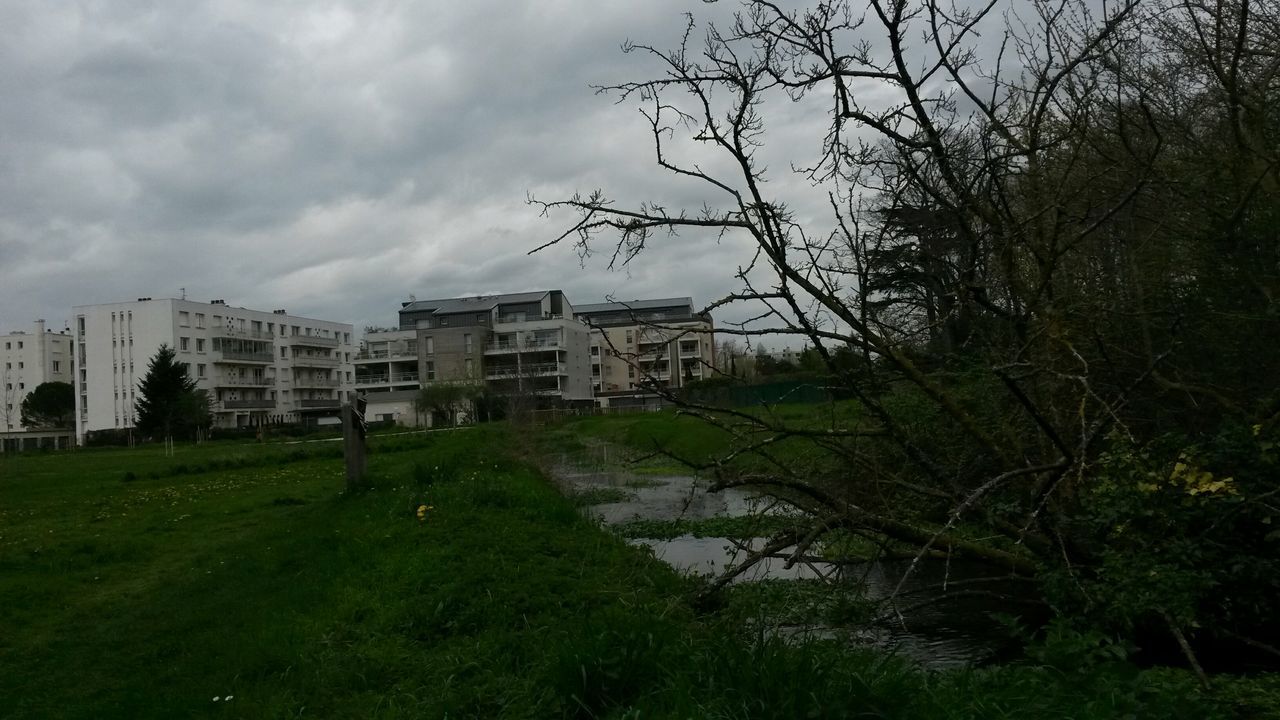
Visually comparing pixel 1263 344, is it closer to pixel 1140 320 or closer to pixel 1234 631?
pixel 1140 320

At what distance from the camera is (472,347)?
92438mm

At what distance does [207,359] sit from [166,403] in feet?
74.2

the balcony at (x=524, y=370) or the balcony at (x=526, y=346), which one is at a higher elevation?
the balcony at (x=526, y=346)

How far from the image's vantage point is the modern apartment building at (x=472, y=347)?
9062cm

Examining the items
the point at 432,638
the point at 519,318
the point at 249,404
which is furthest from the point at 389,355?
the point at 432,638

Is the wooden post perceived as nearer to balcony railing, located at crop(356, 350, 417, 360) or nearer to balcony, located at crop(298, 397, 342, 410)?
balcony railing, located at crop(356, 350, 417, 360)

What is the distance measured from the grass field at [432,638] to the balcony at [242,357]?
82226 millimetres

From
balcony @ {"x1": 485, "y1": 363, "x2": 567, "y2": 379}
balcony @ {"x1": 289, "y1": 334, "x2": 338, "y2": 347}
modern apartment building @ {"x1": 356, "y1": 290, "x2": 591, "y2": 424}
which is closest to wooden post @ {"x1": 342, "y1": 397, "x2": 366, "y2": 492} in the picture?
balcony @ {"x1": 485, "y1": 363, "x2": 567, "y2": 379}

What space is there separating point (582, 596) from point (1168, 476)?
165 inches

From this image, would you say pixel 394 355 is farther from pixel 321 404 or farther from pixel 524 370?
pixel 524 370

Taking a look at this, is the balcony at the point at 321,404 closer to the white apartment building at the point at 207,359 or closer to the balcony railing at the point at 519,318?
the white apartment building at the point at 207,359

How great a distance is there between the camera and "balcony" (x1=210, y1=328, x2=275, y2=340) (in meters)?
89.9

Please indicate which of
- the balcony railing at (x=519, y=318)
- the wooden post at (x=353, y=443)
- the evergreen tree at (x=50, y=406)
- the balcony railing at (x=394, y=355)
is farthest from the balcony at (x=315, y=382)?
the wooden post at (x=353, y=443)

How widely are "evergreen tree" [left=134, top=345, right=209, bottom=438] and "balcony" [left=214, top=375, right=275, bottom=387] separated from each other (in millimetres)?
20997
